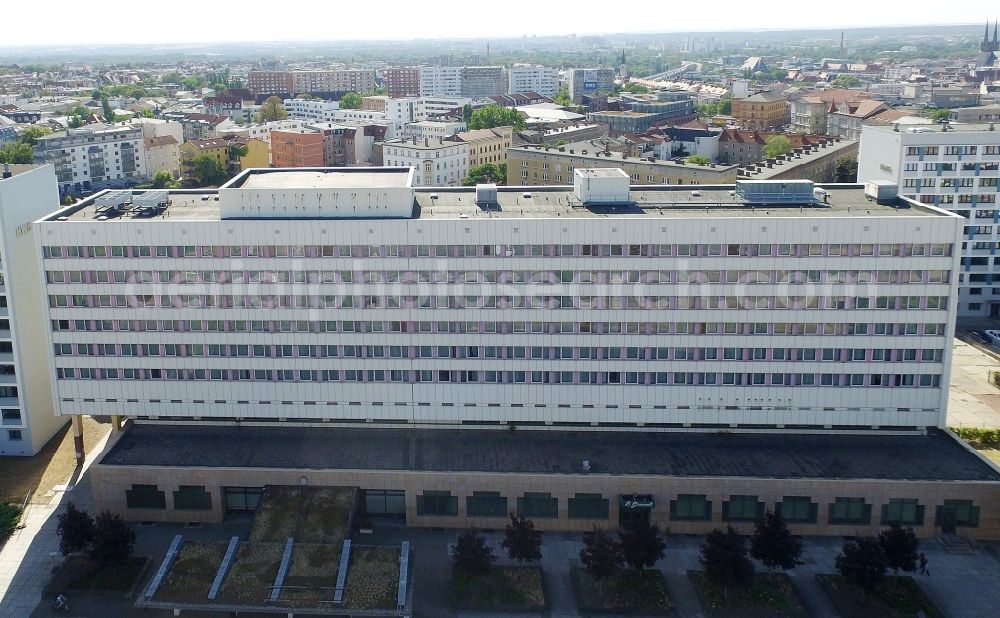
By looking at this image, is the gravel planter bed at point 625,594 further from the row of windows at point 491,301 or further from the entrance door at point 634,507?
the row of windows at point 491,301

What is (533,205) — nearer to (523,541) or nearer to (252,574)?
(523,541)

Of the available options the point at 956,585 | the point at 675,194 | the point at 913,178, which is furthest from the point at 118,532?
the point at 913,178

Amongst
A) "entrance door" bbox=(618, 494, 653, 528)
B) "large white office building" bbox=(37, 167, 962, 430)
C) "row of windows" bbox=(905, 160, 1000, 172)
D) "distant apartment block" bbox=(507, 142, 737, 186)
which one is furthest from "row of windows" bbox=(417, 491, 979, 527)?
"distant apartment block" bbox=(507, 142, 737, 186)

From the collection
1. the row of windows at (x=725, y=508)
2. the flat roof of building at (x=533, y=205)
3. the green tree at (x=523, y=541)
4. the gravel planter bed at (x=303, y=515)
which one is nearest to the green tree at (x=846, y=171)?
the flat roof of building at (x=533, y=205)

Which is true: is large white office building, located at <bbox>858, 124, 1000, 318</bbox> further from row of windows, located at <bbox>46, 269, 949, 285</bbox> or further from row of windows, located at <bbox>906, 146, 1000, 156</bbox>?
row of windows, located at <bbox>46, 269, 949, 285</bbox>

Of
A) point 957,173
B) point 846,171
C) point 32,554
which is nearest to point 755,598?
point 32,554

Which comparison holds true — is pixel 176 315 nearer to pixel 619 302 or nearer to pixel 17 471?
pixel 17 471
